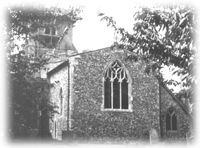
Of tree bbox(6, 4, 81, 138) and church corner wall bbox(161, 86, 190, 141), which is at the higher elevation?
tree bbox(6, 4, 81, 138)

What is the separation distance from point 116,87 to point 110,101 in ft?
2.93

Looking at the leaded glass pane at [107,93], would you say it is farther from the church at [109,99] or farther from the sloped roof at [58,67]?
the sloped roof at [58,67]

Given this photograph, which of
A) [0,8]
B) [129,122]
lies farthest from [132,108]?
[0,8]

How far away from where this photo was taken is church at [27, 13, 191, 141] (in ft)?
60.5

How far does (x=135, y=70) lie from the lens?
20.0 metres

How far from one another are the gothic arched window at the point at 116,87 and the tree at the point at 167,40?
41.7 feet

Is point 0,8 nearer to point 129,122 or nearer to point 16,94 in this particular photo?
point 16,94

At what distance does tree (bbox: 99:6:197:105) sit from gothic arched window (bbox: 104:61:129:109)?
41.7 feet

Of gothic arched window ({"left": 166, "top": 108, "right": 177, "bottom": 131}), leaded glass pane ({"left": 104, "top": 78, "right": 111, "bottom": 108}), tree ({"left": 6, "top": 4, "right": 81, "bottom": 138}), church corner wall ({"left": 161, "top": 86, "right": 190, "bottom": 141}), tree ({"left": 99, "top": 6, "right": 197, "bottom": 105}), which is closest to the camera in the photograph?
tree ({"left": 99, "top": 6, "right": 197, "bottom": 105})

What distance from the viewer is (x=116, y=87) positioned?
19406 millimetres

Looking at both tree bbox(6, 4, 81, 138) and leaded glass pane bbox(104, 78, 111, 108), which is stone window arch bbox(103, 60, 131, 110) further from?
tree bbox(6, 4, 81, 138)

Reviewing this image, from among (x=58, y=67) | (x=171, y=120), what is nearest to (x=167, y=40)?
(x=58, y=67)

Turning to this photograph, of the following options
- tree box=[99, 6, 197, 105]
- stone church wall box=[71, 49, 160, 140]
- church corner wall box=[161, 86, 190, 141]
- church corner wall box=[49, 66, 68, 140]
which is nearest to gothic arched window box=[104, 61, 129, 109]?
stone church wall box=[71, 49, 160, 140]

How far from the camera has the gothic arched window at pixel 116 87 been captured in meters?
19.2
